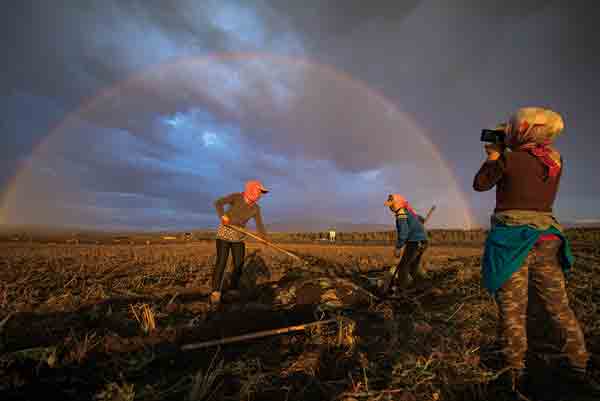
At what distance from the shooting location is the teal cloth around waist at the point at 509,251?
2.13 metres

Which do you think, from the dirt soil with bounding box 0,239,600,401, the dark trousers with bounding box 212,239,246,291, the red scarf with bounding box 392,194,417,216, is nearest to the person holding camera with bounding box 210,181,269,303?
the dark trousers with bounding box 212,239,246,291

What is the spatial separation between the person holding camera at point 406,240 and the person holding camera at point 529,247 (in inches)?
142

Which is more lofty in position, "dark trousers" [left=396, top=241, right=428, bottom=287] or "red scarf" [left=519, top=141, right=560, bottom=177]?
"red scarf" [left=519, top=141, right=560, bottom=177]

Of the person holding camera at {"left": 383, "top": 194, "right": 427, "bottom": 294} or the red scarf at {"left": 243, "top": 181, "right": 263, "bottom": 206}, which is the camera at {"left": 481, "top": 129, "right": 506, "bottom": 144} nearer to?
the person holding camera at {"left": 383, "top": 194, "right": 427, "bottom": 294}

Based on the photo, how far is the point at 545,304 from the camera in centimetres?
224

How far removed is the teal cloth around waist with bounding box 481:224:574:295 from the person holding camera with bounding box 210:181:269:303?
4190 millimetres

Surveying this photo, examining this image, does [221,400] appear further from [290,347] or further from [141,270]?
[141,270]

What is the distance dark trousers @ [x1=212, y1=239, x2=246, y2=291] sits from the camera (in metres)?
4.92

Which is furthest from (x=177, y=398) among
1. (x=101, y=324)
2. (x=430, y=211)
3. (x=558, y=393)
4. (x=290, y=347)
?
A: (x=430, y=211)

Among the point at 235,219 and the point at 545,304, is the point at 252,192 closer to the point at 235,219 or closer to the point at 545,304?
the point at 235,219

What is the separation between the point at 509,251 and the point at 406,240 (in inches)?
163

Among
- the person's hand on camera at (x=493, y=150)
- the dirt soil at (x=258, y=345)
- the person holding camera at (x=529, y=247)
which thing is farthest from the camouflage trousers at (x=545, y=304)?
the person's hand on camera at (x=493, y=150)

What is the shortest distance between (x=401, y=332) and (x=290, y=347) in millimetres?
1459

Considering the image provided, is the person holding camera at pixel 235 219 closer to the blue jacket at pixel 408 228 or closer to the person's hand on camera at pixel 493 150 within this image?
the blue jacket at pixel 408 228
